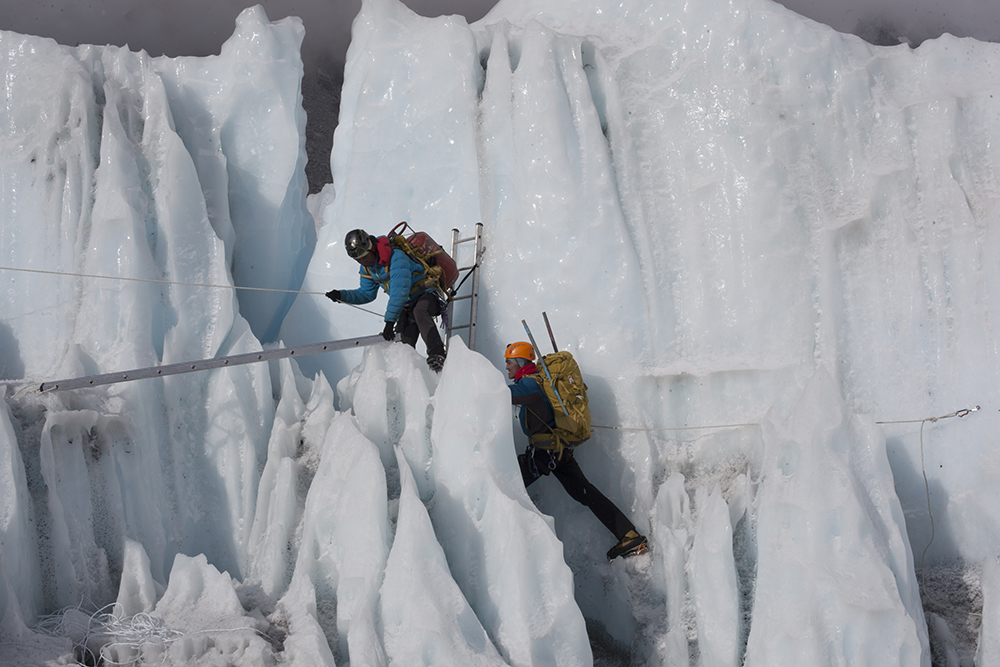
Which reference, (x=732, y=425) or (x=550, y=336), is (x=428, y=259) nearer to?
(x=550, y=336)

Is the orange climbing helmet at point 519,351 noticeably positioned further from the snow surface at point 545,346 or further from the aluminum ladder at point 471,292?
the aluminum ladder at point 471,292

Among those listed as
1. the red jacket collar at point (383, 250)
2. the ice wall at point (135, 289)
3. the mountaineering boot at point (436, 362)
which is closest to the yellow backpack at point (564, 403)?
the mountaineering boot at point (436, 362)

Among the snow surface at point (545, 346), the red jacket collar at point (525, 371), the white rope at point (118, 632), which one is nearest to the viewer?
the white rope at point (118, 632)

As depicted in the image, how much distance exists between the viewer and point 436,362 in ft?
21.0

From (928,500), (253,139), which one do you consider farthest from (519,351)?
(253,139)

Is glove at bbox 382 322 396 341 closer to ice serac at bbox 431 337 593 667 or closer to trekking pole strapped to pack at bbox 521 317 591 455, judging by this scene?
ice serac at bbox 431 337 593 667

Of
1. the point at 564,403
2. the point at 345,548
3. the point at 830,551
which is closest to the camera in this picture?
the point at 830,551

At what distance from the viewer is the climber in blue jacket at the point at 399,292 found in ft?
21.2

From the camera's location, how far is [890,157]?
268 inches

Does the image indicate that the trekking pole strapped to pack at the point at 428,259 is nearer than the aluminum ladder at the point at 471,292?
Yes

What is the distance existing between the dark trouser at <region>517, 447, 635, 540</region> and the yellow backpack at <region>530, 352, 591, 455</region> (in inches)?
3.8

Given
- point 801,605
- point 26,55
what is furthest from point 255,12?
point 801,605

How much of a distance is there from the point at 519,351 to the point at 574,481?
45.2 inches

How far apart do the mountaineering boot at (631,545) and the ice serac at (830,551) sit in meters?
0.93
